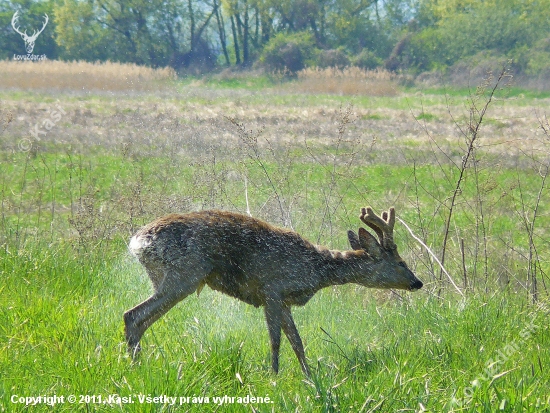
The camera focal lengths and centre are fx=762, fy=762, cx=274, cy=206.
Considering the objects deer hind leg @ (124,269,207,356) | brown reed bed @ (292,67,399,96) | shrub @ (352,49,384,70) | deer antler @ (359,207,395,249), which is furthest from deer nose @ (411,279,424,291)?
shrub @ (352,49,384,70)

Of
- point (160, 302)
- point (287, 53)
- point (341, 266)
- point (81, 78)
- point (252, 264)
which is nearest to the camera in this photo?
point (160, 302)

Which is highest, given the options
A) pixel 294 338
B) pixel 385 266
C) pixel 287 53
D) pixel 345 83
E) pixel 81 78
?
pixel 81 78

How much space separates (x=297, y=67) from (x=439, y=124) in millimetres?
18244

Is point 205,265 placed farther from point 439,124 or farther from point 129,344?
point 439,124

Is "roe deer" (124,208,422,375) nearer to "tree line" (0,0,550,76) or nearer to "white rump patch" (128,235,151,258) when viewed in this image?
"white rump patch" (128,235,151,258)

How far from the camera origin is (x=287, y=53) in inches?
1700

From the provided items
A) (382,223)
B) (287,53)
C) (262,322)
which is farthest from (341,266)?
(287,53)

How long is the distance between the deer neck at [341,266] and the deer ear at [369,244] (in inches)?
2.6

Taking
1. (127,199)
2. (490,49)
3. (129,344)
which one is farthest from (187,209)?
(490,49)

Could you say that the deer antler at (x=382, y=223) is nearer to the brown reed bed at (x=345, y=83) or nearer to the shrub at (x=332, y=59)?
the brown reed bed at (x=345, y=83)

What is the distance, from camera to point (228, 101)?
2627 cm

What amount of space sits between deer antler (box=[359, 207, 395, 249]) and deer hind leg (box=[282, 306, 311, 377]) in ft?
3.35

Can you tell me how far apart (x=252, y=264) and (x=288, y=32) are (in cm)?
4669

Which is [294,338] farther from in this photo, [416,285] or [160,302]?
[416,285]
